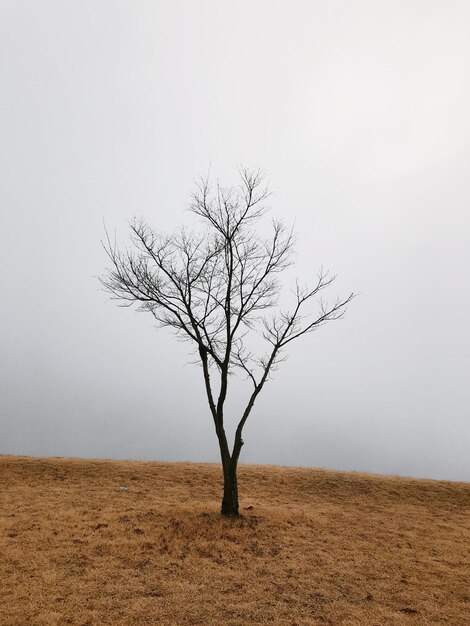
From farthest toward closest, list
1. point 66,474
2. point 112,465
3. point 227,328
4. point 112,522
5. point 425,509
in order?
point 112,465, point 66,474, point 425,509, point 227,328, point 112,522

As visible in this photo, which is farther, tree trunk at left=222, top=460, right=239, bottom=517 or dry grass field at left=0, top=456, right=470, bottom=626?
tree trunk at left=222, top=460, right=239, bottom=517

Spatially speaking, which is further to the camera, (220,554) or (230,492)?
(230,492)

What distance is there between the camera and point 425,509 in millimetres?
17219

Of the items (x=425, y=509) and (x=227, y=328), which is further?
(x=425, y=509)

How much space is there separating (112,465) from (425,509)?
14.9m

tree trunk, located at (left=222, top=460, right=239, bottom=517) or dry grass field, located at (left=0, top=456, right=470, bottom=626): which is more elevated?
tree trunk, located at (left=222, top=460, right=239, bottom=517)

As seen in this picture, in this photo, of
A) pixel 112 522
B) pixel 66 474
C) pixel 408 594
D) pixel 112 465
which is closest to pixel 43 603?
pixel 112 522

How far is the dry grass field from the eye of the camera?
7.66 m

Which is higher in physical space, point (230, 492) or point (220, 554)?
point (230, 492)

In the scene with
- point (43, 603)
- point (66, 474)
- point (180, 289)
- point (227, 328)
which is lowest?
point (43, 603)

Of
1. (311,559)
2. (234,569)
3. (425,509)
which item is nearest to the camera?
(234,569)

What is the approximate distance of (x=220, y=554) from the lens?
34.9 ft

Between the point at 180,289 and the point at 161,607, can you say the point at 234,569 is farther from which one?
the point at 180,289

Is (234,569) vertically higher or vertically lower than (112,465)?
lower
